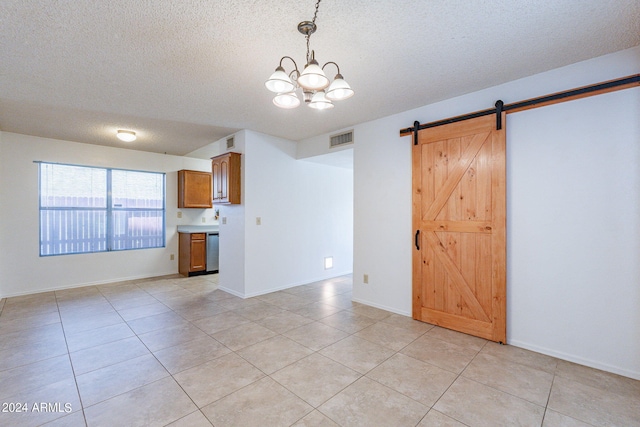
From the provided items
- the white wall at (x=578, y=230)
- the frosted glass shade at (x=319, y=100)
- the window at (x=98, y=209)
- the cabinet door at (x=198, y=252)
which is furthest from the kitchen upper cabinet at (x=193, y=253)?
the white wall at (x=578, y=230)

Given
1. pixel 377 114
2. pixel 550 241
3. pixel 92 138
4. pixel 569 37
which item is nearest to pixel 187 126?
pixel 92 138

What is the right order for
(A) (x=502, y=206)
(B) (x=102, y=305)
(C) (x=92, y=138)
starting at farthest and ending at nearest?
(C) (x=92, y=138)
(B) (x=102, y=305)
(A) (x=502, y=206)

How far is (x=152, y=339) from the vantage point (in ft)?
9.60

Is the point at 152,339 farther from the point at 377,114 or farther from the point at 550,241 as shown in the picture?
the point at 550,241

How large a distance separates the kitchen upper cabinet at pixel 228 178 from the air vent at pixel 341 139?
1.50 metres

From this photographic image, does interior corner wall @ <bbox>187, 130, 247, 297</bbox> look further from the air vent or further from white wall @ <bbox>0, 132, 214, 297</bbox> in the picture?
white wall @ <bbox>0, 132, 214, 297</bbox>

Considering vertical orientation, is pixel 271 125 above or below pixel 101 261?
above

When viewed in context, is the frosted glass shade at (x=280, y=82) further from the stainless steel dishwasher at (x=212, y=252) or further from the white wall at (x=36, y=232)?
the white wall at (x=36, y=232)

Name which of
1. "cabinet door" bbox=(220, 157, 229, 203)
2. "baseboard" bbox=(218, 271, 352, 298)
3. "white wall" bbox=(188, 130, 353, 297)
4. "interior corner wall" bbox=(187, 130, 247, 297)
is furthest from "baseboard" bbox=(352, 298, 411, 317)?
"cabinet door" bbox=(220, 157, 229, 203)

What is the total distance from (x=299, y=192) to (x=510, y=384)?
3915 millimetres

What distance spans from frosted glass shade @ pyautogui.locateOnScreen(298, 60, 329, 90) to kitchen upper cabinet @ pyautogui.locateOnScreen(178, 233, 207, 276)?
485 centimetres

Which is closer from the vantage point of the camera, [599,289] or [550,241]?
[599,289]

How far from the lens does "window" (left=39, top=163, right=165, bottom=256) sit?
4847 millimetres

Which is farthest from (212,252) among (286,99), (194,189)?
(286,99)
